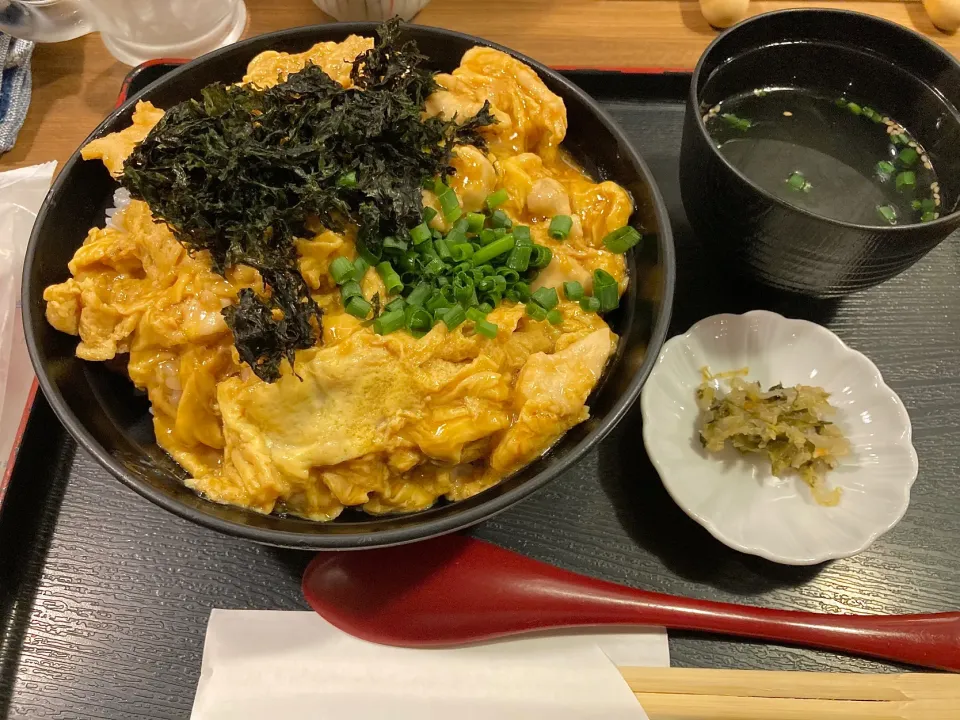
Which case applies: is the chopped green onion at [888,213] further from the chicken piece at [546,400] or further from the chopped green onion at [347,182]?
the chopped green onion at [347,182]

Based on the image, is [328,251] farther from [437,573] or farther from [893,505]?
[893,505]

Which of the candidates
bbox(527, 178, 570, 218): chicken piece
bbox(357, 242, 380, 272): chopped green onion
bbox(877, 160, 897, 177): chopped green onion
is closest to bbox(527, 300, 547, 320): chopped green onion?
bbox(527, 178, 570, 218): chicken piece

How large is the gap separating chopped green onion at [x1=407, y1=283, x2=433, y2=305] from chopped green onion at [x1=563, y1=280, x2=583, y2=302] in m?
0.39

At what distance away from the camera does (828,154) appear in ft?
7.15

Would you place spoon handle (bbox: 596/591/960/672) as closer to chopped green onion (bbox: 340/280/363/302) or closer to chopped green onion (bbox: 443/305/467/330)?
chopped green onion (bbox: 443/305/467/330)

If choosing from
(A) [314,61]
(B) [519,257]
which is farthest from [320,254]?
(A) [314,61]

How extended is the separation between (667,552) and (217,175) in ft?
5.28

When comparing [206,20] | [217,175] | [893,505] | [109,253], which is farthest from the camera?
[206,20]

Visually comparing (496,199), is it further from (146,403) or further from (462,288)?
(146,403)

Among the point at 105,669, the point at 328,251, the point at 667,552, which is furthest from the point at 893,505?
the point at 105,669

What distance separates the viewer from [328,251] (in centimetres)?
162

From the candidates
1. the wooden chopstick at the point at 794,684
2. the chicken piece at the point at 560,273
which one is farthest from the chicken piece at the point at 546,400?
the wooden chopstick at the point at 794,684

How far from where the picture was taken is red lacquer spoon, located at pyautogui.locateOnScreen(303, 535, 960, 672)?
5.67 feet

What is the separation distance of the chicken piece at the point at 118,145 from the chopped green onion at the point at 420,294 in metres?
0.85
